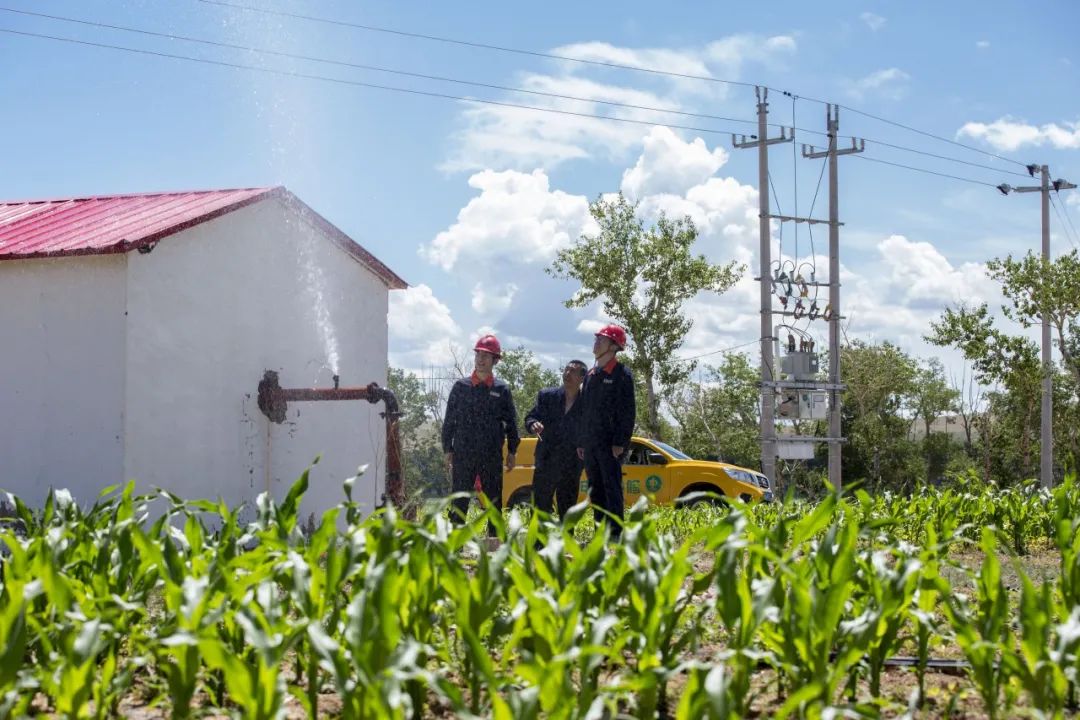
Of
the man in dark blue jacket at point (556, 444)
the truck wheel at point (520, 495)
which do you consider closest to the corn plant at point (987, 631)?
the man in dark blue jacket at point (556, 444)

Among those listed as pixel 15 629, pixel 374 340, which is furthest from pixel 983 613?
pixel 374 340

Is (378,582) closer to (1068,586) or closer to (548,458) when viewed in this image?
(1068,586)

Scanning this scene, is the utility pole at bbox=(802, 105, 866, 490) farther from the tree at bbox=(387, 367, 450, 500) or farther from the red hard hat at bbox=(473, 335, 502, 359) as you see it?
the red hard hat at bbox=(473, 335, 502, 359)

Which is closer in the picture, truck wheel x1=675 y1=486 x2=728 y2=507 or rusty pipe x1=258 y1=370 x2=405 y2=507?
truck wheel x1=675 y1=486 x2=728 y2=507

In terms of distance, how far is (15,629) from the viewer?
303 centimetres

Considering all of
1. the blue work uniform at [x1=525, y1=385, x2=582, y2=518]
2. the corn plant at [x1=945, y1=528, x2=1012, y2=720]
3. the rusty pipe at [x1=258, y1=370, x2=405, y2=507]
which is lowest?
the corn plant at [x1=945, y1=528, x2=1012, y2=720]

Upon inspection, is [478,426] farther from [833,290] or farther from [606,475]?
[833,290]

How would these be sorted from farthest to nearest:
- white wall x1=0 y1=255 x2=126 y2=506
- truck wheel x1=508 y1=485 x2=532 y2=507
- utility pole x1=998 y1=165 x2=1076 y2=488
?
utility pole x1=998 y1=165 x2=1076 y2=488 < truck wheel x1=508 y1=485 x2=532 y2=507 < white wall x1=0 y1=255 x2=126 y2=506

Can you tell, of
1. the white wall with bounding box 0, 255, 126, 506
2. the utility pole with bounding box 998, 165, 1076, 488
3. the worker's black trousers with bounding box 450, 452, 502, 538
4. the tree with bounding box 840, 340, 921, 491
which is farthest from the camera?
the tree with bounding box 840, 340, 921, 491

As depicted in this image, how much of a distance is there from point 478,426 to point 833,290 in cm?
1972

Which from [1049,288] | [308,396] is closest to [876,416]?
[1049,288]

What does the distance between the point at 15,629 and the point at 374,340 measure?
10.4 meters

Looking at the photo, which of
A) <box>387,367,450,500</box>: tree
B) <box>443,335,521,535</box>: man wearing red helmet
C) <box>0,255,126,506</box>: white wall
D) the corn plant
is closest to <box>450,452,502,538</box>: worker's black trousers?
<box>443,335,521,535</box>: man wearing red helmet

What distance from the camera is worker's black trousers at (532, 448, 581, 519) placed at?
10031 millimetres
